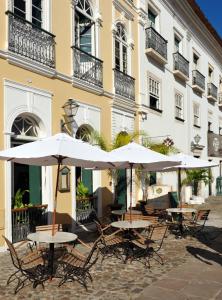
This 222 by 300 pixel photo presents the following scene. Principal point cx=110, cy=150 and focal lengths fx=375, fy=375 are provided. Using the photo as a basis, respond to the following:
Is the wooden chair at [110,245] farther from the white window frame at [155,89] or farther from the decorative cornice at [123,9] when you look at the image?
the white window frame at [155,89]

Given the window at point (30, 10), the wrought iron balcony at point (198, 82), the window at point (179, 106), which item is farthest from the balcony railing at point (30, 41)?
the wrought iron balcony at point (198, 82)

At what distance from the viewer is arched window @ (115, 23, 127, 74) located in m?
14.4

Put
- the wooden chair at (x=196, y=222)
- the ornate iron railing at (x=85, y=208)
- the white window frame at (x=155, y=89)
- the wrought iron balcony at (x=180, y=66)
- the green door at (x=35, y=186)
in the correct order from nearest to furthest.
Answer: the green door at (x=35, y=186)
the wooden chair at (x=196, y=222)
the ornate iron railing at (x=85, y=208)
the white window frame at (x=155, y=89)
the wrought iron balcony at (x=180, y=66)

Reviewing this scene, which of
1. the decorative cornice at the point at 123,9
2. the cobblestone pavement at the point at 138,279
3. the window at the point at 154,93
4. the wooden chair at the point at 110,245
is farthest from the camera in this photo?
the window at the point at 154,93

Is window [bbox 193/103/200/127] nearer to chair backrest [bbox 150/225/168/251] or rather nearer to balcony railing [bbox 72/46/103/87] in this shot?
balcony railing [bbox 72/46/103/87]

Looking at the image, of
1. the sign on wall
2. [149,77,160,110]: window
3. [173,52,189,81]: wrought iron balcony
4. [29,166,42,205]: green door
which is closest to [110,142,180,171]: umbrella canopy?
[29,166,42,205]: green door

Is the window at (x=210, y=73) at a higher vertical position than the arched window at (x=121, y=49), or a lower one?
higher

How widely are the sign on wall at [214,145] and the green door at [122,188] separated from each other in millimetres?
11780

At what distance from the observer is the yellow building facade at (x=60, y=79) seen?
29.8ft

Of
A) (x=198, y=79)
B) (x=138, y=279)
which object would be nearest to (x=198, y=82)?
(x=198, y=79)

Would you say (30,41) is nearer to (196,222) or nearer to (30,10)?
(30,10)

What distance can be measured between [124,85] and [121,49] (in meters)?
1.42

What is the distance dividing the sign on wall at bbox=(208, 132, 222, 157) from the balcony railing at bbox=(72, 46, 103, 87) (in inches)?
547

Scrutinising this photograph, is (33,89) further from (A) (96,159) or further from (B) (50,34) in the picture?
(A) (96,159)
